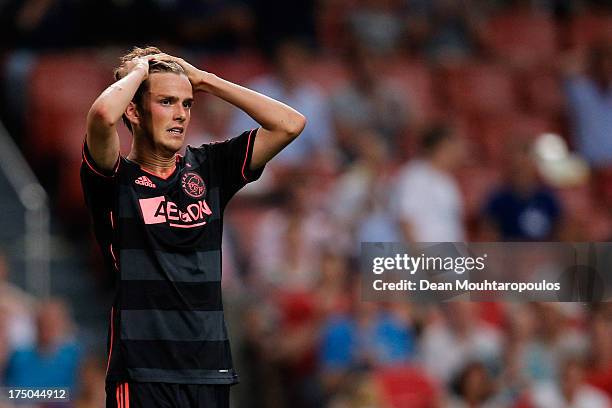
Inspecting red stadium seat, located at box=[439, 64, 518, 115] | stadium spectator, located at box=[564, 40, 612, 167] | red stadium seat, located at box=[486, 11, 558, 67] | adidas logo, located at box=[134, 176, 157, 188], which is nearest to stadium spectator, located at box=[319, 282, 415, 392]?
stadium spectator, located at box=[564, 40, 612, 167]

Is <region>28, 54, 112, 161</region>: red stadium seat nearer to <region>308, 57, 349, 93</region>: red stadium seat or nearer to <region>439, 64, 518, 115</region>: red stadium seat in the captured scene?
<region>308, 57, 349, 93</region>: red stadium seat

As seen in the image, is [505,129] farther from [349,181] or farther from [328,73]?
[349,181]

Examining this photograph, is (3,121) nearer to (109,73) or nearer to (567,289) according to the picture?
(109,73)

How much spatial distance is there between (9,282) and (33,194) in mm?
608

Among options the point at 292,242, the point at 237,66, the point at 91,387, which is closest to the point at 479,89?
the point at 237,66

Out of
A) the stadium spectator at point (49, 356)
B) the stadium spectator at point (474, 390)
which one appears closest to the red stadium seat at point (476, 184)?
the stadium spectator at point (474, 390)

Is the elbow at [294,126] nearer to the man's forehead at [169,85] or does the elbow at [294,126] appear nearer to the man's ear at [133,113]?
the man's forehead at [169,85]

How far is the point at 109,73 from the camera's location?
378 inches

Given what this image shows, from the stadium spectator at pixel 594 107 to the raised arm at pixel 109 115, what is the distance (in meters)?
6.87

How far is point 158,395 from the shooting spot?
3949 millimetres

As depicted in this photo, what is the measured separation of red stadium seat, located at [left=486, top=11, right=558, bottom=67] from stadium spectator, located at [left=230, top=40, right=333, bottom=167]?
7.21 feet

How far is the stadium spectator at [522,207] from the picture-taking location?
29.3 feet

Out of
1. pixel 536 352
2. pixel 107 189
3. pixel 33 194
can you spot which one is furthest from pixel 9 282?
pixel 107 189

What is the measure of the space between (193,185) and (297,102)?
5.67m
